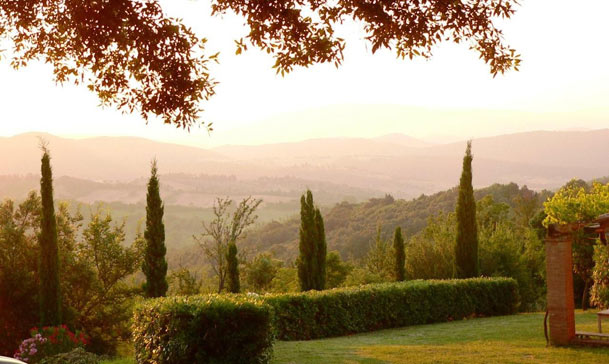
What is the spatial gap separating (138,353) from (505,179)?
95559 millimetres

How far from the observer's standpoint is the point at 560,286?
38.8 ft

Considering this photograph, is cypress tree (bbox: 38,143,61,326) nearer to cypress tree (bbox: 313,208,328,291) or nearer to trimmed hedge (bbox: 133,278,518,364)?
trimmed hedge (bbox: 133,278,518,364)

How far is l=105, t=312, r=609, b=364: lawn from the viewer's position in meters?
11.2

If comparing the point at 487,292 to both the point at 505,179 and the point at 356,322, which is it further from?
the point at 505,179

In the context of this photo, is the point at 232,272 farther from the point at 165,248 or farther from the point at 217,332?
the point at 217,332

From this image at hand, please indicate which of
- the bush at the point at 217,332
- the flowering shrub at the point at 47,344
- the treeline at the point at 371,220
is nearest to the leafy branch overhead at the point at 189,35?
the bush at the point at 217,332

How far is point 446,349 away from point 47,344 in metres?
8.63

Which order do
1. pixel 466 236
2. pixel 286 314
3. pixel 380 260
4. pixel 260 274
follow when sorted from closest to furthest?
pixel 286 314, pixel 466 236, pixel 260 274, pixel 380 260

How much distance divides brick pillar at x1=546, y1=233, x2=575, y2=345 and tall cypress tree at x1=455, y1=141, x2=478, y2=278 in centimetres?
1262

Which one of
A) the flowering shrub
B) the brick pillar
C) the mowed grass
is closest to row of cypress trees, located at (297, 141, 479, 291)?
the mowed grass

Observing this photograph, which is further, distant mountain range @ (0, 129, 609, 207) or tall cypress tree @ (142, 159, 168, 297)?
distant mountain range @ (0, 129, 609, 207)

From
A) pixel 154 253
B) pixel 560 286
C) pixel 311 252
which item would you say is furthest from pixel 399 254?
pixel 560 286

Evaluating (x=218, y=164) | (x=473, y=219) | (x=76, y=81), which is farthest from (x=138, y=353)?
(x=218, y=164)

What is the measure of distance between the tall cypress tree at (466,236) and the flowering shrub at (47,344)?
46.6ft
